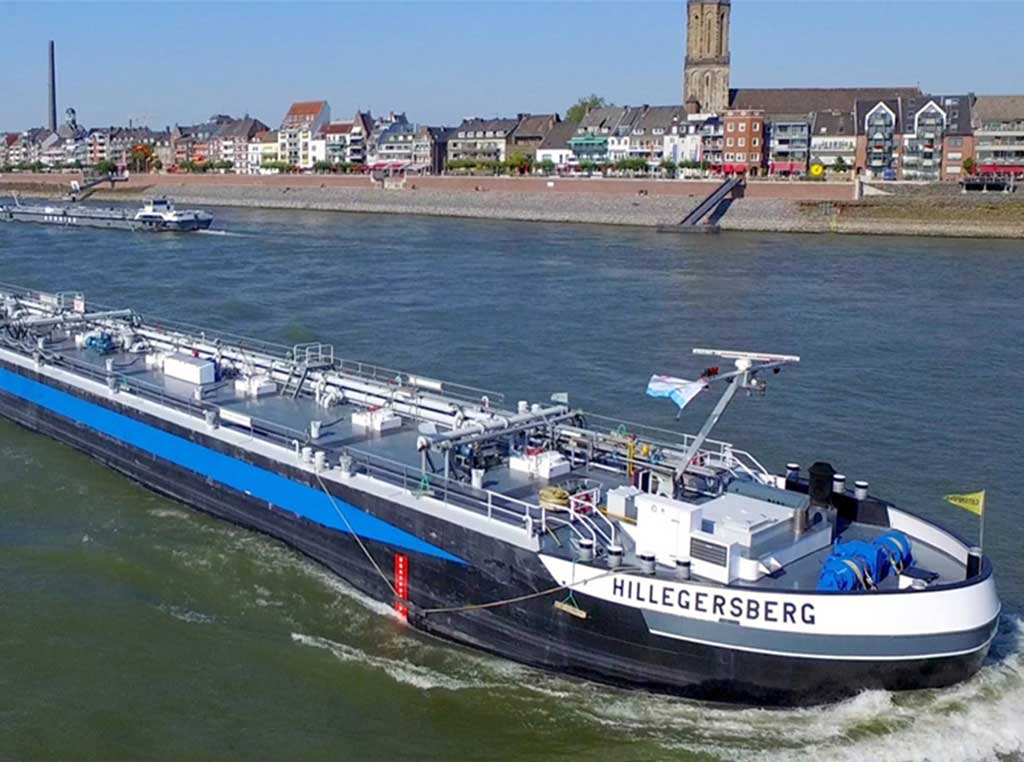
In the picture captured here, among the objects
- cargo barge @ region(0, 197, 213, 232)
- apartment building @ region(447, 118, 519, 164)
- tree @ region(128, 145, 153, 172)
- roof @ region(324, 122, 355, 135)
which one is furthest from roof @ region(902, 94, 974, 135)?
tree @ region(128, 145, 153, 172)

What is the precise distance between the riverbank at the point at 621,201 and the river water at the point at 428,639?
74.2 feet

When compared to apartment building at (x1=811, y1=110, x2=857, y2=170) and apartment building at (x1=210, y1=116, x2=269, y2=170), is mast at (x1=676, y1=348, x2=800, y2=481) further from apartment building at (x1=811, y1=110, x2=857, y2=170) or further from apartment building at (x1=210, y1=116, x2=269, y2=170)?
apartment building at (x1=210, y1=116, x2=269, y2=170)

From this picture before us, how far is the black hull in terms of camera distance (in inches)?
429

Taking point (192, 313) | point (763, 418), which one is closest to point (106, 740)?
point (763, 418)

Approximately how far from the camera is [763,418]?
2348 centimetres

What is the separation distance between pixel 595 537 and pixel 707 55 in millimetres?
116213

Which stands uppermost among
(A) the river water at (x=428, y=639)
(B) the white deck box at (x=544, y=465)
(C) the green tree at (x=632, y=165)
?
(C) the green tree at (x=632, y=165)

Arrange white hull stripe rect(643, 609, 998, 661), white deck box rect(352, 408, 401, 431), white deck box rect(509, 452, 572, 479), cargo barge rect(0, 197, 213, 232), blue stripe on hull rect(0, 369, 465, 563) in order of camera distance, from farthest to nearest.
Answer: cargo barge rect(0, 197, 213, 232) → white deck box rect(352, 408, 401, 431) → white deck box rect(509, 452, 572, 479) → blue stripe on hull rect(0, 369, 465, 563) → white hull stripe rect(643, 609, 998, 661)

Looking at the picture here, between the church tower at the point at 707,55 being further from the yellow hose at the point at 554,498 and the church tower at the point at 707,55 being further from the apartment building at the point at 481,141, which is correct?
the yellow hose at the point at 554,498

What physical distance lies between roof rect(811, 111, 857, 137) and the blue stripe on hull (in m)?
87.7

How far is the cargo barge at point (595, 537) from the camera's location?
10.8 meters

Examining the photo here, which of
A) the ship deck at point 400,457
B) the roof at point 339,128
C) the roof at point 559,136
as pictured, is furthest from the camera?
the roof at point 339,128

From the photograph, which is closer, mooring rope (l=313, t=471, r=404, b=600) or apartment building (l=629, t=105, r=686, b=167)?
mooring rope (l=313, t=471, r=404, b=600)

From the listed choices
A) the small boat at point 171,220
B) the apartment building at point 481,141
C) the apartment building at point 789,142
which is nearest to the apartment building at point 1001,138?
the apartment building at point 789,142
